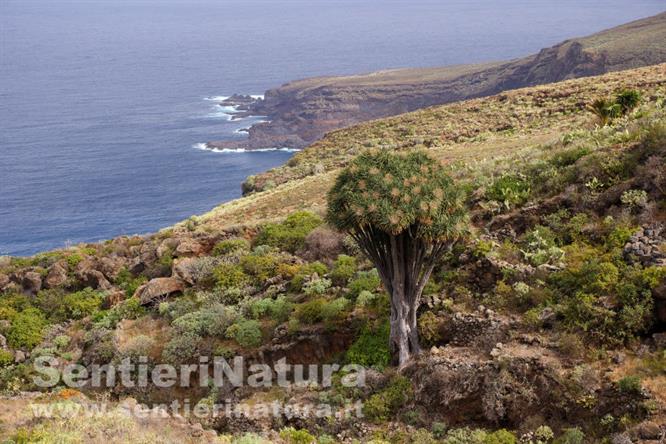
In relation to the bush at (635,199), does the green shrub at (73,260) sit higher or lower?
lower

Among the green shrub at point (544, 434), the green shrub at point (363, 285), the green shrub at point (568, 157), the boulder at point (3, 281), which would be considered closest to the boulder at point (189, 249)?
the boulder at point (3, 281)

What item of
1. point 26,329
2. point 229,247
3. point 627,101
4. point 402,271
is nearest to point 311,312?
point 402,271

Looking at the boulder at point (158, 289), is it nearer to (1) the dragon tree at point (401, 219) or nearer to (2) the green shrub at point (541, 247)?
(1) the dragon tree at point (401, 219)

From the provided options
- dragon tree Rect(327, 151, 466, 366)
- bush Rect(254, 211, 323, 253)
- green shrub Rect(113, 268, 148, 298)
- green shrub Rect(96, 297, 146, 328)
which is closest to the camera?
dragon tree Rect(327, 151, 466, 366)

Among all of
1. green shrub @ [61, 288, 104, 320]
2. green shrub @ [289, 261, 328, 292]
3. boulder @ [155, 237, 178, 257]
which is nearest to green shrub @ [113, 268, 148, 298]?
green shrub @ [61, 288, 104, 320]

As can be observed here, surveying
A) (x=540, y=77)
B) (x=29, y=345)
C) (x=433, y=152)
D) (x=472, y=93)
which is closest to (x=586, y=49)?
(x=540, y=77)

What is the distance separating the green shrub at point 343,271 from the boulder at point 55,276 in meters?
11.8

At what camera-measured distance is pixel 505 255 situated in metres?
17.7

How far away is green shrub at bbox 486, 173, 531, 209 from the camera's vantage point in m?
20.4

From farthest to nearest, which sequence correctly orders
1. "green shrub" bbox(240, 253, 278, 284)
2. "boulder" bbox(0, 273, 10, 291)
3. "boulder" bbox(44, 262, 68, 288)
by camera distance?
"boulder" bbox(0, 273, 10, 291) → "boulder" bbox(44, 262, 68, 288) → "green shrub" bbox(240, 253, 278, 284)

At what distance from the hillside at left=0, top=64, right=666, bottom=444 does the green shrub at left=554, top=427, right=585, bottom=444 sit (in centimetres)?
3

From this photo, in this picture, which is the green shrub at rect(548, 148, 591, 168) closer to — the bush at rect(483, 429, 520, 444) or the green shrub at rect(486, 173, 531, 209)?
the green shrub at rect(486, 173, 531, 209)

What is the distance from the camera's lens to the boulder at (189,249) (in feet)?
82.5

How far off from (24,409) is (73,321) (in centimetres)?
881
